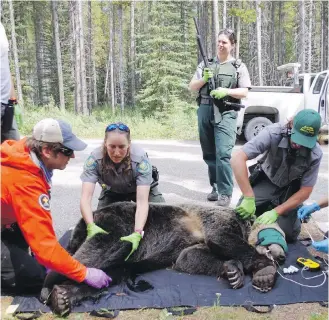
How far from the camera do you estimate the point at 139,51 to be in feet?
100

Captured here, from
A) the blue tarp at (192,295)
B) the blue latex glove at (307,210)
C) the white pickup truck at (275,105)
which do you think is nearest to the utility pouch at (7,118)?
the blue tarp at (192,295)

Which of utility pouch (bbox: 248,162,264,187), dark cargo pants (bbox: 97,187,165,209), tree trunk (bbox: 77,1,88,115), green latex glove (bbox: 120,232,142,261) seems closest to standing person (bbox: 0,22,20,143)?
dark cargo pants (bbox: 97,187,165,209)

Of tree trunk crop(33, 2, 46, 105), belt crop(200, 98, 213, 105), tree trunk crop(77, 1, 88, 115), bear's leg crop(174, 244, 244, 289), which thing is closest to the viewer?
bear's leg crop(174, 244, 244, 289)

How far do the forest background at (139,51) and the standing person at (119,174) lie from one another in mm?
8886

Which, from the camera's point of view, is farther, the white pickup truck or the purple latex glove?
the white pickup truck

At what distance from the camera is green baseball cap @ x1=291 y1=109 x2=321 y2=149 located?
3232 millimetres

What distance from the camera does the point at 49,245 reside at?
7.91 ft

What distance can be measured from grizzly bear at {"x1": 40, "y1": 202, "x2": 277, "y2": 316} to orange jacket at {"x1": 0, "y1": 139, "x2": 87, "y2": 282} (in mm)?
416

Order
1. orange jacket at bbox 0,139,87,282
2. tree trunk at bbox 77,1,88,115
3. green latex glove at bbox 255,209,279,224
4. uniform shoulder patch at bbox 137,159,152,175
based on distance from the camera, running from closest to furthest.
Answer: orange jacket at bbox 0,139,87,282 → uniform shoulder patch at bbox 137,159,152,175 → green latex glove at bbox 255,209,279,224 → tree trunk at bbox 77,1,88,115

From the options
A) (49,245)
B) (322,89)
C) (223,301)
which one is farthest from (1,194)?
(322,89)

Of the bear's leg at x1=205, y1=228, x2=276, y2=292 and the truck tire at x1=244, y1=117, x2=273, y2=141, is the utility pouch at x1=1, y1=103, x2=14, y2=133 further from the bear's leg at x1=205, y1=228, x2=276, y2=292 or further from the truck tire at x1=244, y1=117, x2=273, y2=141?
the truck tire at x1=244, y1=117, x2=273, y2=141

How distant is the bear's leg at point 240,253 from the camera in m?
2.97

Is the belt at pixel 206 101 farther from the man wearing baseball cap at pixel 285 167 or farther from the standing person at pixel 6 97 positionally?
the standing person at pixel 6 97

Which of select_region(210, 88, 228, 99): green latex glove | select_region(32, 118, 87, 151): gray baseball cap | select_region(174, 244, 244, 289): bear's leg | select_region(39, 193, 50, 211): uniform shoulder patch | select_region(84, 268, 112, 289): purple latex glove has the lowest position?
select_region(174, 244, 244, 289): bear's leg
